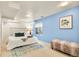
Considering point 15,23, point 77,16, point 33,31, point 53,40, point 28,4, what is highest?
point 28,4

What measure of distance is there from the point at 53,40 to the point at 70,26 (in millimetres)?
386

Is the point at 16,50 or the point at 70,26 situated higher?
the point at 70,26

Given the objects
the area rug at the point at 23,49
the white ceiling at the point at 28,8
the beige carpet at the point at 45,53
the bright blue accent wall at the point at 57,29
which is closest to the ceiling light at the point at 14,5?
the white ceiling at the point at 28,8

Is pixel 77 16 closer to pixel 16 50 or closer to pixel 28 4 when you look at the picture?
pixel 28 4

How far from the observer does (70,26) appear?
1861mm

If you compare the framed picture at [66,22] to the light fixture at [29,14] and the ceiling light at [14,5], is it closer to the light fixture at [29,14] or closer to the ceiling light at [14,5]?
the light fixture at [29,14]

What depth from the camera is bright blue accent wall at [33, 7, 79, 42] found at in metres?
1.86

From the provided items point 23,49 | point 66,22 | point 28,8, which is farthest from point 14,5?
point 66,22

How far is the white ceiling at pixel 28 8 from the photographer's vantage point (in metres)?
1.88

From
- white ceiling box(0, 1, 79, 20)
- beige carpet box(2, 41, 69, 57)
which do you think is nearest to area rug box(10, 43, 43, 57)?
beige carpet box(2, 41, 69, 57)

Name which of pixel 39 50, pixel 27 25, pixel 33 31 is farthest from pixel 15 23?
pixel 39 50

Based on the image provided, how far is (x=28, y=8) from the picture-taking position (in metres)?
1.90

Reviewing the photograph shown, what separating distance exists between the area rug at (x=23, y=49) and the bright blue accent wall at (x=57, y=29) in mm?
163

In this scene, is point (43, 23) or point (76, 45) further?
point (43, 23)
